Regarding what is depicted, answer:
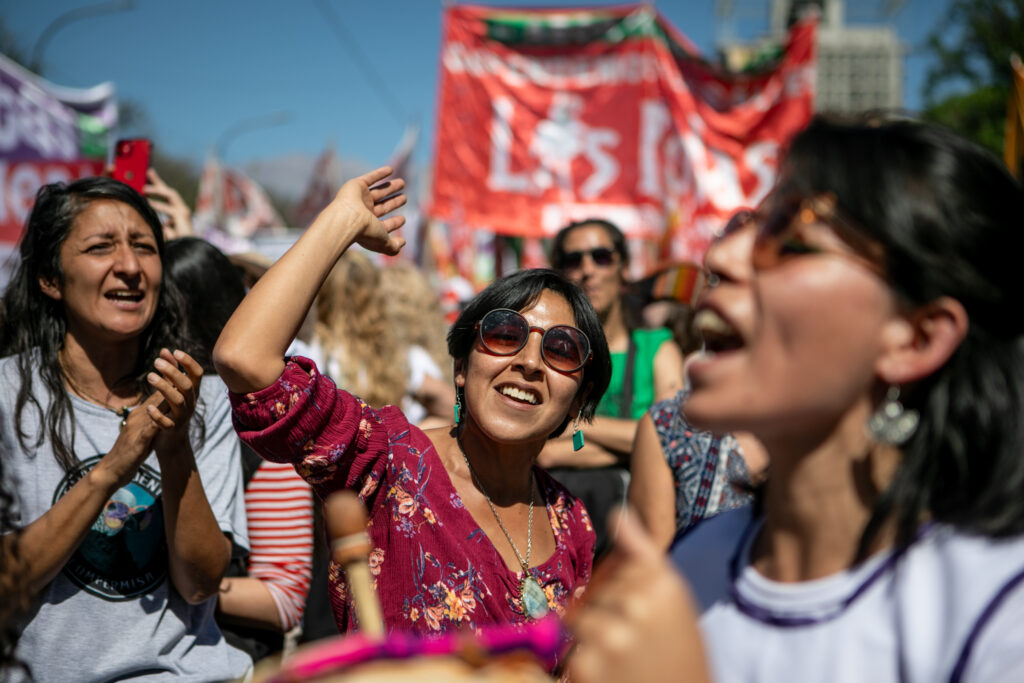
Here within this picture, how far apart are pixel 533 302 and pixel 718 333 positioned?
3.93 ft

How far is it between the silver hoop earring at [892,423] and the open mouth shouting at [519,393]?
121 cm

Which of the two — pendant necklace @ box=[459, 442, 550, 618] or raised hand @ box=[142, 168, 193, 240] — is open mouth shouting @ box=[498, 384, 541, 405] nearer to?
pendant necklace @ box=[459, 442, 550, 618]

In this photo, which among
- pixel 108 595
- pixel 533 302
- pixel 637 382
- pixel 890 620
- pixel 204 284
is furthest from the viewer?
pixel 637 382

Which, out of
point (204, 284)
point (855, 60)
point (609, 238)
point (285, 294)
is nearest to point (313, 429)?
point (285, 294)

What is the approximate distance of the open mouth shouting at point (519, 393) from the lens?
7.69 ft

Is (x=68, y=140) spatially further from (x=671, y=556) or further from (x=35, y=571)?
(x=671, y=556)

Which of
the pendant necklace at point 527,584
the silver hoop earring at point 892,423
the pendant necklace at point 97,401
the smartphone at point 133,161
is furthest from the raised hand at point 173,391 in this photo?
the smartphone at point 133,161

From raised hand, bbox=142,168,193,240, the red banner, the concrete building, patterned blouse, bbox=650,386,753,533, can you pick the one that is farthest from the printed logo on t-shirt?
the concrete building

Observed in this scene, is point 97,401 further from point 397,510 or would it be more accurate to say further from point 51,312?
point 397,510

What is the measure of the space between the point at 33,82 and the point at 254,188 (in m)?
11.2

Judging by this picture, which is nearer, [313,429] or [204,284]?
[313,429]

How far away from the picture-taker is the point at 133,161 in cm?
367

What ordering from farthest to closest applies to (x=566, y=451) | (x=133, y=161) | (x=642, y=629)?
(x=566, y=451) → (x=133, y=161) → (x=642, y=629)

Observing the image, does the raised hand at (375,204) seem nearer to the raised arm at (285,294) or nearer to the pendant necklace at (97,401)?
the raised arm at (285,294)
